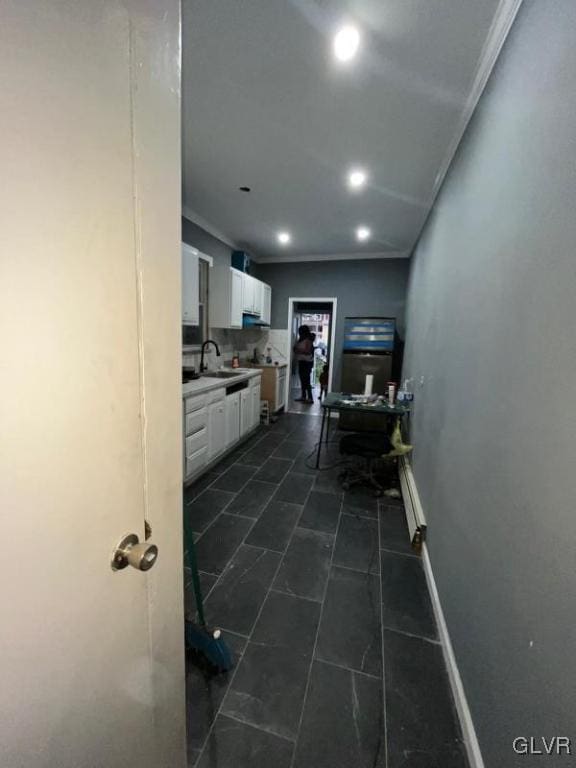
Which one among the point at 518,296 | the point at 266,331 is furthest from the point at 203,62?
the point at 266,331

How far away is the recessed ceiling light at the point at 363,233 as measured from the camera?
12.6 ft

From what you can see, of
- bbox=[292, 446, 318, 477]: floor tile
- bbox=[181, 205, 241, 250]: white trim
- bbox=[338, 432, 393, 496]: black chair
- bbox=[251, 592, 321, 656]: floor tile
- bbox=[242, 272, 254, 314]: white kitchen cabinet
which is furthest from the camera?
bbox=[242, 272, 254, 314]: white kitchen cabinet

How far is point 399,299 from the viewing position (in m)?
4.95

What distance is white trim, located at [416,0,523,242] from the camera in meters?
1.19

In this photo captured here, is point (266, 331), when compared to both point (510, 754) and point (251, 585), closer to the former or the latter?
point (251, 585)

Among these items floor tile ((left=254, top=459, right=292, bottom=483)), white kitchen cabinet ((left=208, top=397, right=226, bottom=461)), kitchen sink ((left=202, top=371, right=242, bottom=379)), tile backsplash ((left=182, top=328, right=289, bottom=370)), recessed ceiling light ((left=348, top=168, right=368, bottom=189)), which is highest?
recessed ceiling light ((left=348, top=168, right=368, bottom=189))

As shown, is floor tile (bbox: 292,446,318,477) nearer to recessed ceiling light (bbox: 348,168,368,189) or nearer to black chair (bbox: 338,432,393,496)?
black chair (bbox: 338,432,393,496)

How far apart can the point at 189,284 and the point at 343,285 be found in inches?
113

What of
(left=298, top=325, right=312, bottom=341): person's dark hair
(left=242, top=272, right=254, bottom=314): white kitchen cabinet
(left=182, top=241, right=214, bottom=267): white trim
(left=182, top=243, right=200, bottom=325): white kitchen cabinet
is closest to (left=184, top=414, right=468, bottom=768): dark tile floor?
(left=182, top=243, right=200, bottom=325): white kitchen cabinet

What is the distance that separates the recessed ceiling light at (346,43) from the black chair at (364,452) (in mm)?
2626

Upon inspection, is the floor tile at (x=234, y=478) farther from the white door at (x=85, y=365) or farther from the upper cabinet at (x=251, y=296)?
the upper cabinet at (x=251, y=296)

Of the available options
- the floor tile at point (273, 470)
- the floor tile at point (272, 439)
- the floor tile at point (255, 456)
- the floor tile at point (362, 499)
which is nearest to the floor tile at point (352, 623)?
the floor tile at point (362, 499)

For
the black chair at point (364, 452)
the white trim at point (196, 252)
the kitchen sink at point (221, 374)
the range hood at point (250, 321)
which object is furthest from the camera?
the range hood at point (250, 321)

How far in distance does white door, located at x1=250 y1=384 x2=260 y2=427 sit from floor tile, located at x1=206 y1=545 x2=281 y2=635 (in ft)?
7.61
